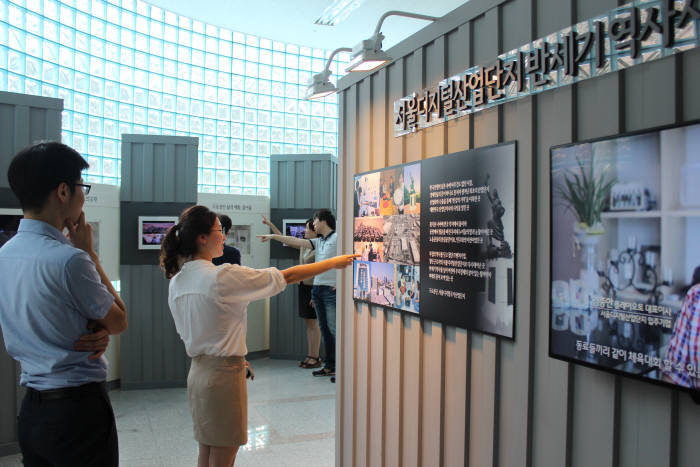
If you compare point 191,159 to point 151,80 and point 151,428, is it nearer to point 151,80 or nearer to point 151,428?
point 151,428

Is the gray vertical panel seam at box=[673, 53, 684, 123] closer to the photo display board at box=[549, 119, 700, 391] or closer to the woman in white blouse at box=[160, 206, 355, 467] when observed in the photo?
the photo display board at box=[549, 119, 700, 391]

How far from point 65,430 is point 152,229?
498cm

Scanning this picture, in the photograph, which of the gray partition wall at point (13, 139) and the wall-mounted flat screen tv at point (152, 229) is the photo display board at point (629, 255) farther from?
the wall-mounted flat screen tv at point (152, 229)

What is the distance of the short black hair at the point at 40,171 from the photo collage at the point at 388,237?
6.15 ft

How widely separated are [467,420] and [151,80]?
30.4 ft

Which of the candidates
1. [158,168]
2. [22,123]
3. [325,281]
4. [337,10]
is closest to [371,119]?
[22,123]

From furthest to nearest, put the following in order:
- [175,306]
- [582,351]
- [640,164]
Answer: [175,306], [582,351], [640,164]

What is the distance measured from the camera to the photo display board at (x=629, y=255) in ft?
5.42

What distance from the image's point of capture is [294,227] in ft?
26.9

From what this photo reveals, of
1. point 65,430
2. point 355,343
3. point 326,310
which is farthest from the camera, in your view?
point 326,310

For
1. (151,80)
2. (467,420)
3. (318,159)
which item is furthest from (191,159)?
(467,420)

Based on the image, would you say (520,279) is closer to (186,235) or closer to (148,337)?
(186,235)

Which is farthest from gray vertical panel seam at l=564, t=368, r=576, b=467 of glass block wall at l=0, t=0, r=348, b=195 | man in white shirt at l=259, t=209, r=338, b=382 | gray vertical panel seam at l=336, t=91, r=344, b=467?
glass block wall at l=0, t=0, r=348, b=195

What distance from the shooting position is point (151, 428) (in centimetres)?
518
